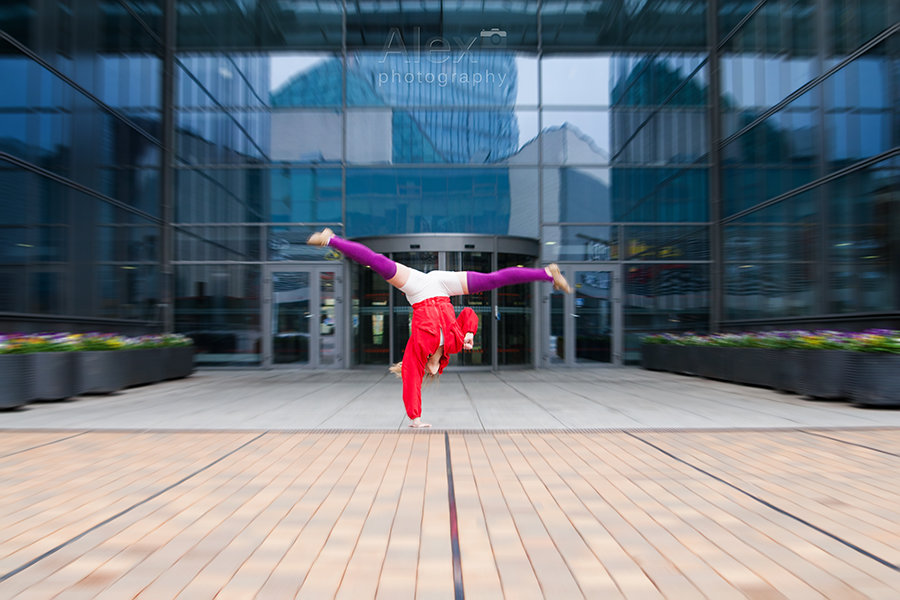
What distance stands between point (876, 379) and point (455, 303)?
7878mm

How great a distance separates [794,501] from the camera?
346 cm

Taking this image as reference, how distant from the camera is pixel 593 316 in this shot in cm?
1468

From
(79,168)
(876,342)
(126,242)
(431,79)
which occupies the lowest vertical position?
(876,342)

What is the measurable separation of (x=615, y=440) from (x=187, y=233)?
1237 centimetres

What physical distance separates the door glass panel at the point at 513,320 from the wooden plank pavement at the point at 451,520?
27.7ft

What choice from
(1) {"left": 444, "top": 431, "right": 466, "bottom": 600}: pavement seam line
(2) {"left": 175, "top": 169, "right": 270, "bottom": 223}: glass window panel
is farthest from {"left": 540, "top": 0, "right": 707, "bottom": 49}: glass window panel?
(1) {"left": 444, "top": 431, "right": 466, "bottom": 600}: pavement seam line

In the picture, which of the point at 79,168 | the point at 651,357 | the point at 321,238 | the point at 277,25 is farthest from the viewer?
the point at 277,25

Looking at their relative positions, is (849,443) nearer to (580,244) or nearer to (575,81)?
(580,244)

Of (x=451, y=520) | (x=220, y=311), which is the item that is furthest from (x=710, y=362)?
(x=220, y=311)

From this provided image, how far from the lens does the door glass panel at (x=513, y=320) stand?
44.9 ft

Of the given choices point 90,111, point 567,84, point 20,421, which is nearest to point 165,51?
point 90,111

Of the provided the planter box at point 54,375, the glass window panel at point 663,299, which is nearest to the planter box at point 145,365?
the planter box at point 54,375

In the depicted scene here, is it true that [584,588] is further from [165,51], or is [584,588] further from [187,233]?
[165,51]

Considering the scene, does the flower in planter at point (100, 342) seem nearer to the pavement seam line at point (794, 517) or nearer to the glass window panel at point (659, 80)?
the pavement seam line at point (794, 517)
